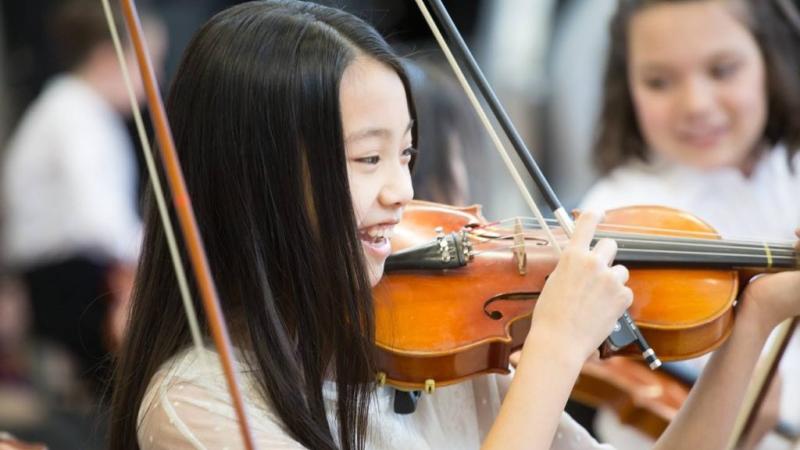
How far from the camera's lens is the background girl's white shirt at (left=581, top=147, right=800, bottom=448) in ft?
7.02

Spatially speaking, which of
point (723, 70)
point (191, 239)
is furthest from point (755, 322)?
point (723, 70)

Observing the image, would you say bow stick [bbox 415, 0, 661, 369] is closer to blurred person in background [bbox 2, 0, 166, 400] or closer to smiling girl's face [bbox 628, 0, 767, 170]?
smiling girl's face [bbox 628, 0, 767, 170]

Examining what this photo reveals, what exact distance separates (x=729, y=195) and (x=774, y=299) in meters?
0.88

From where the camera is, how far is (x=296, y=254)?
3.85ft

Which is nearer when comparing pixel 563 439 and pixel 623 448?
pixel 563 439

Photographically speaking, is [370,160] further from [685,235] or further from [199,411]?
[685,235]

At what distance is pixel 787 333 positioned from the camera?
1.43m

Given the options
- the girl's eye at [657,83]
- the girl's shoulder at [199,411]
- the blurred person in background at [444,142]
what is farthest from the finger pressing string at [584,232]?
the girl's eye at [657,83]

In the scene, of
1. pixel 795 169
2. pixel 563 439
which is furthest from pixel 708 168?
pixel 563 439

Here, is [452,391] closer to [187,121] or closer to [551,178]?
[187,121]

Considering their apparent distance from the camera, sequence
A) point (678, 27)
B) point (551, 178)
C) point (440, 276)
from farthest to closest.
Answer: point (551, 178) → point (678, 27) → point (440, 276)

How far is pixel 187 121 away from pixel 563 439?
0.59m

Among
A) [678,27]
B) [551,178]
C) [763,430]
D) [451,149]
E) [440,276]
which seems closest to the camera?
[440,276]

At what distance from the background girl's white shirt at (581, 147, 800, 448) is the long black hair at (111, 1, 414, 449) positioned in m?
1.00
